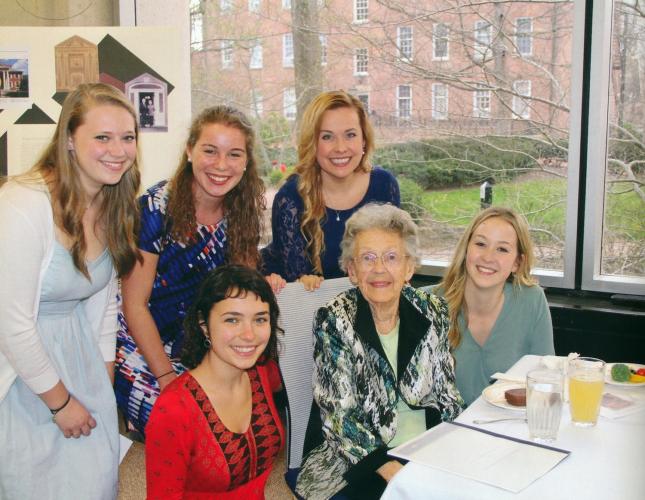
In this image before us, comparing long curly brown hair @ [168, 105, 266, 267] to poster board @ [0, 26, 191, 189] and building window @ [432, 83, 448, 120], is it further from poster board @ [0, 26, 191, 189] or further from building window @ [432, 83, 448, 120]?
building window @ [432, 83, 448, 120]

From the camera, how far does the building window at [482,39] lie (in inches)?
135

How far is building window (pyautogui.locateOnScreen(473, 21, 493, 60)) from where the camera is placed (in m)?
3.42

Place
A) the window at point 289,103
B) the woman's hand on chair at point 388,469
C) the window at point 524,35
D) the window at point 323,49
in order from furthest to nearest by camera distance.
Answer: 1. the window at point 289,103
2. the window at point 323,49
3. the window at point 524,35
4. the woman's hand on chair at point 388,469

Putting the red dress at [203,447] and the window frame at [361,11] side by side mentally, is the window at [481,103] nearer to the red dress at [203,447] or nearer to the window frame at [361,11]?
the window frame at [361,11]

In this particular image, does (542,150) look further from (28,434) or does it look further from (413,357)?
(28,434)

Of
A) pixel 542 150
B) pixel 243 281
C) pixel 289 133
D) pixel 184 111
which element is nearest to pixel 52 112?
pixel 184 111

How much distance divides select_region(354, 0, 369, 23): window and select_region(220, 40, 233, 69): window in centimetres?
78

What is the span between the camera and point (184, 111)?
367 cm

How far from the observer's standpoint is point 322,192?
114 inches

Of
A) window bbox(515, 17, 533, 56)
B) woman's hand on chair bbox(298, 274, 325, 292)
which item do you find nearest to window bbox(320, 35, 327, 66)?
window bbox(515, 17, 533, 56)

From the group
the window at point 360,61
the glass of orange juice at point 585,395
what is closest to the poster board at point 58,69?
the window at point 360,61

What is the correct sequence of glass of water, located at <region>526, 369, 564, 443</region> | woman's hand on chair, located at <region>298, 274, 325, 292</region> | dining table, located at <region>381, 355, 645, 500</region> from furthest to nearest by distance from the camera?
woman's hand on chair, located at <region>298, 274, 325, 292</region>, glass of water, located at <region>526, 369, 564, 443</region>, dining table, located at <region>381, 355, 645, 500</region>

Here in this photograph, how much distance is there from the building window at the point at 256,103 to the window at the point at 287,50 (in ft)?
0.77

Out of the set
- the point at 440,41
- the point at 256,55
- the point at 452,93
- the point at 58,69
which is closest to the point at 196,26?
the point at 256,55
